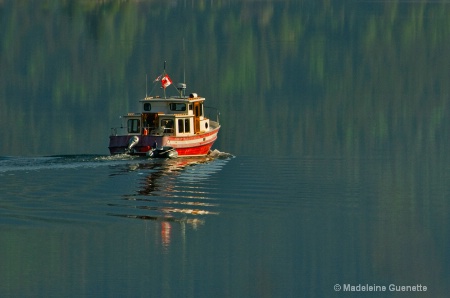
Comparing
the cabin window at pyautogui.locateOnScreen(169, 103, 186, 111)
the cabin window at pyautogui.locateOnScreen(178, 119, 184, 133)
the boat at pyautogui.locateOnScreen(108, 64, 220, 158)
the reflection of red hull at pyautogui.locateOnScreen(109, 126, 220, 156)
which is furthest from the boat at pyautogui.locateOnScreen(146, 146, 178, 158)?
the cabin window at pyautogui.locateOnScreen(169, 103, 186, 111)

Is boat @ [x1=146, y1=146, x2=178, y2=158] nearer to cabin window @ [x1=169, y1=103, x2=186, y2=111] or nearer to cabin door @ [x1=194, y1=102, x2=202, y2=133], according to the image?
cabin door @ [x1=194, y1=102, x2=202, y2=133]

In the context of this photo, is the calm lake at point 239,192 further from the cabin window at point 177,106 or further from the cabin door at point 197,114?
the cabin window at point 177,106

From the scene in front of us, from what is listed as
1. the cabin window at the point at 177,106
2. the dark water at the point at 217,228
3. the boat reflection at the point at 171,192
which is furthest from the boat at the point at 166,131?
the dark water at the point at 217,228

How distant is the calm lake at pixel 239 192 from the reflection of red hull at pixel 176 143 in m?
0.86

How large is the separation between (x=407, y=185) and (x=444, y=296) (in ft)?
69.9

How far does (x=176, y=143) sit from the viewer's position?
8138cm

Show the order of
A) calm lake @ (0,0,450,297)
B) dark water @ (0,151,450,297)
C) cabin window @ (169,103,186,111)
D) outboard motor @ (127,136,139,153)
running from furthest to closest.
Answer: cabin window @ (169,103,186,111)
outboard motor @ (127,136,139,153)
calm lake @ (0,0,450,297)
dark water @ (0,151,450,297)

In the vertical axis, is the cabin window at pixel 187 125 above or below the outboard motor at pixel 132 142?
above

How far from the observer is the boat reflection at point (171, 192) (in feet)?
197

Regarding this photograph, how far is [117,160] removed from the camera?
7662cm

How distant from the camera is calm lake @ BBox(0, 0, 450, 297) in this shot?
51.4m

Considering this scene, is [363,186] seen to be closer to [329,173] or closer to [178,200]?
[329,173]

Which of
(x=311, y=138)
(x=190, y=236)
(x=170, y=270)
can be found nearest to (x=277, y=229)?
(x=190, y=236)

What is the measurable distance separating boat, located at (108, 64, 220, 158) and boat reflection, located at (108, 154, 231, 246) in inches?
38.2
